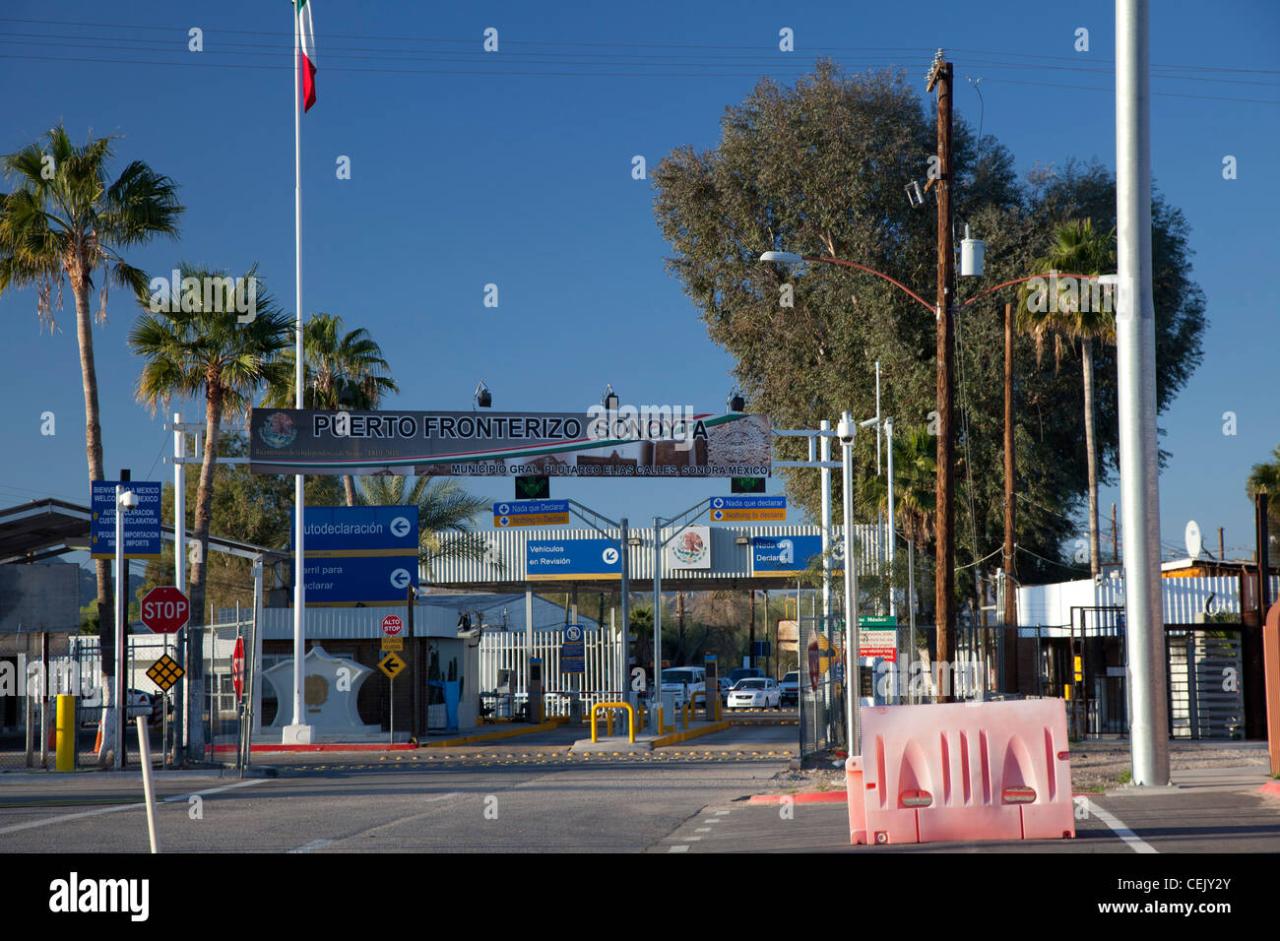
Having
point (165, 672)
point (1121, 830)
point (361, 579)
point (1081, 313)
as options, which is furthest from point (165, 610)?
point (1081, 313)

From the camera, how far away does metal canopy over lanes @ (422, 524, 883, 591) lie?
51281 mm

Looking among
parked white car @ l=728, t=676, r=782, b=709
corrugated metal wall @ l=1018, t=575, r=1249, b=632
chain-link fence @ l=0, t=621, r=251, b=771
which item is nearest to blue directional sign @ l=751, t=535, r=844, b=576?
parked white car @ l=728, t=676, r=782, b=709

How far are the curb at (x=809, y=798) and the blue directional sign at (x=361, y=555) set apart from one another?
23.4 metres

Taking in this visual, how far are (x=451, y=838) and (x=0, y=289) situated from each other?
1898 cm

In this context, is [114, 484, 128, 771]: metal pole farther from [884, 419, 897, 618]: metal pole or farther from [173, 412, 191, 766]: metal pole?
[884, 419, 897, 618]: metal pole

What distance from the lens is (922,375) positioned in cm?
4572

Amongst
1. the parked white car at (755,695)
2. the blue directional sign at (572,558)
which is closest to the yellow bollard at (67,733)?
the blue directional sign at (572,558)

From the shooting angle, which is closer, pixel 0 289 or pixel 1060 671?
pixel 0 289

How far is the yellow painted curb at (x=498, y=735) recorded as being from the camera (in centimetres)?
3662

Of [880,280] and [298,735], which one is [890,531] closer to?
[880,280]

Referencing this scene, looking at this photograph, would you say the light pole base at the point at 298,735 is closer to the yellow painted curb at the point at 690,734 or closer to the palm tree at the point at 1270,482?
the yellow painted curb at the point at 690,734

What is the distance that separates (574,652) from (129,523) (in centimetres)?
1725
